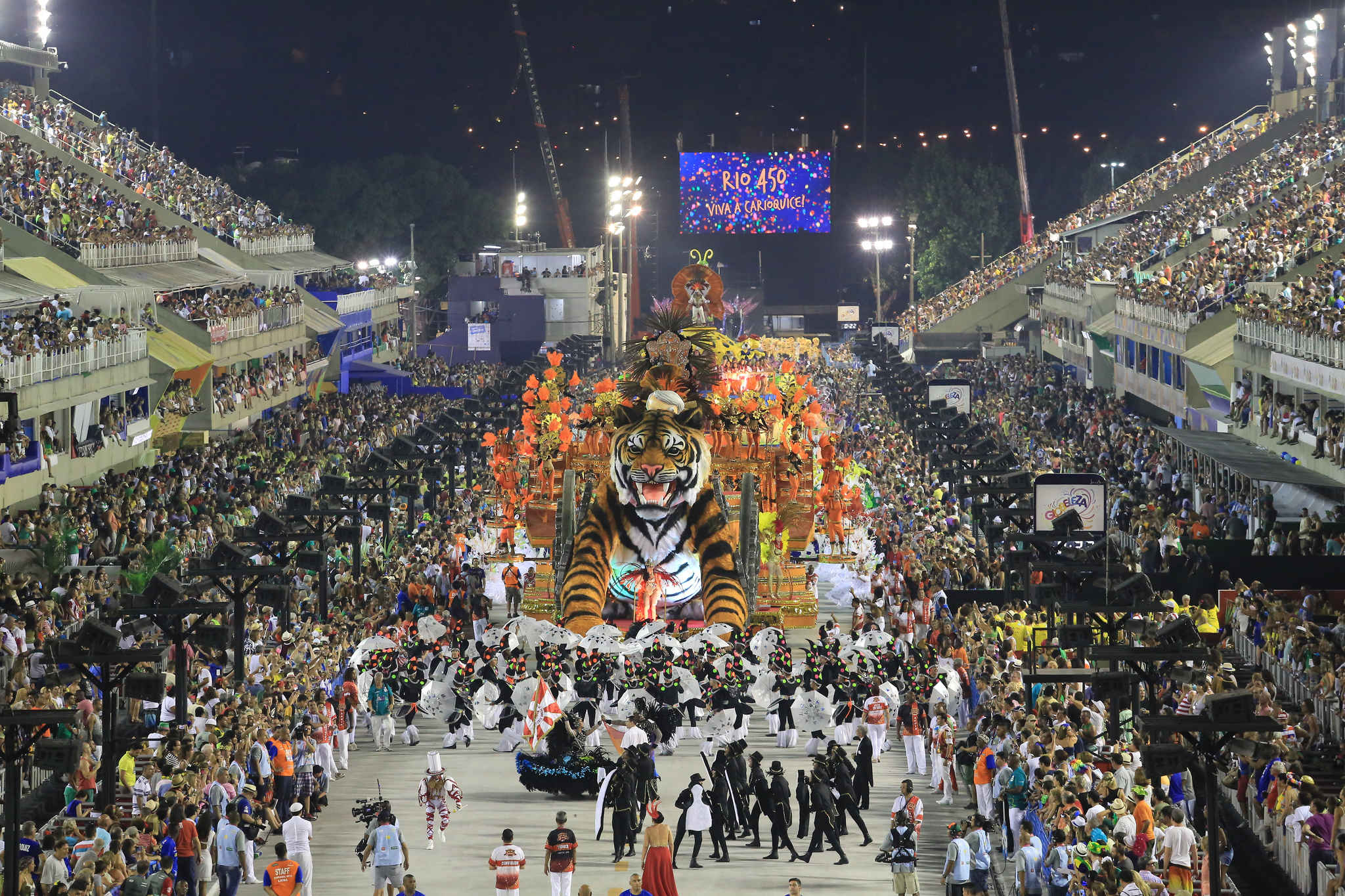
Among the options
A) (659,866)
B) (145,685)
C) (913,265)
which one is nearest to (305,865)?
(145,685)

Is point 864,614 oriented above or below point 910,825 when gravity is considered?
above

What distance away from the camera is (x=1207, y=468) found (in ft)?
119

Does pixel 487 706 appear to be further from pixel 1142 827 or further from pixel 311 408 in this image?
pixel 311 408

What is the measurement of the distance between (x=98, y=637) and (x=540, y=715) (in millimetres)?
5654

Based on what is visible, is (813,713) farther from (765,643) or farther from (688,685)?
(688,685)

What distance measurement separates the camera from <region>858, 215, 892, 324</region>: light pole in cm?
9950

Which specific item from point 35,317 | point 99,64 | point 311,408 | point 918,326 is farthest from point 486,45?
point 35,317

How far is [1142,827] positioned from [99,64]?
79.2 metres

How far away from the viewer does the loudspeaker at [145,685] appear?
682 inches

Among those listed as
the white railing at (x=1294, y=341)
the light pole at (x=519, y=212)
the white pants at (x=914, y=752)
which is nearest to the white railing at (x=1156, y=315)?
the white railing at (x=1294, y=341)

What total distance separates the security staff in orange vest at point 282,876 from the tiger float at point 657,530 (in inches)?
364

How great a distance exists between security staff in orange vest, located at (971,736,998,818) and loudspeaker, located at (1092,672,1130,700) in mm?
1367

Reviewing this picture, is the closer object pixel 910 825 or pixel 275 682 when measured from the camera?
pixel 910 825

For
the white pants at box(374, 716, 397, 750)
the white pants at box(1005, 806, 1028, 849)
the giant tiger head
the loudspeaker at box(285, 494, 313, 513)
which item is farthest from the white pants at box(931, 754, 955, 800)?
the loudspeaker at box(285, 494, 313, 513)
